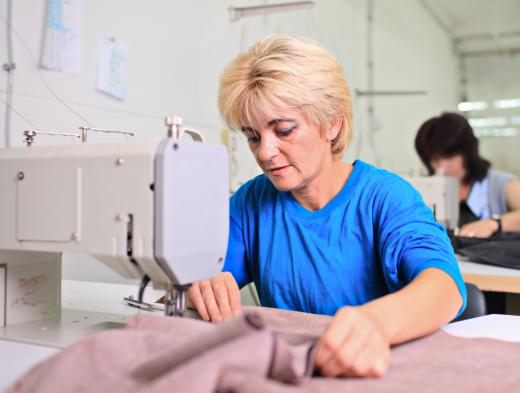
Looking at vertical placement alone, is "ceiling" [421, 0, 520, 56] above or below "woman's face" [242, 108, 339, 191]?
above

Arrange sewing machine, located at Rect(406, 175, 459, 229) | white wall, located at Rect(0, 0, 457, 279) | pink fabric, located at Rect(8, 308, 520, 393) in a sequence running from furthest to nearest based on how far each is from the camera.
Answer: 1. sewing machine, located at Rect(406, 175, 459, 229)
2. white wall, located at Rect(0, 0, 457, 279)
3. pink fabric, located at Rect(8, 308, 520, 393)

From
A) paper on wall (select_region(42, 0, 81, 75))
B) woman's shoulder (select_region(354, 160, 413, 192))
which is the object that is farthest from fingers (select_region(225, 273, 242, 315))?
paper on wall (select_region(42, 0, 81, 75))

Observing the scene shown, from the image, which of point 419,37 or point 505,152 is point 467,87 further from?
point 419,37

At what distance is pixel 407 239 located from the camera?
1.35 metres

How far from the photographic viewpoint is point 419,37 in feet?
23.6

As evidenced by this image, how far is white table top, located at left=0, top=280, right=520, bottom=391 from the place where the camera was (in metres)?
1.05

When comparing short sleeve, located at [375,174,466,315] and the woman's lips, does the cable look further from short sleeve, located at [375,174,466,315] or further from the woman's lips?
short sleeve, located at [375,174,466,315]

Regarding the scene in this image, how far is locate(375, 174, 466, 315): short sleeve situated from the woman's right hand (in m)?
0.37

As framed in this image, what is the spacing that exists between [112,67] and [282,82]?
3.74ft

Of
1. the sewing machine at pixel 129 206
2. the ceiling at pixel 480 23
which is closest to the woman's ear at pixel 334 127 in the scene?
the sewing machine at pixel 129 206

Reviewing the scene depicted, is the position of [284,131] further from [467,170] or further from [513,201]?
[513,201]

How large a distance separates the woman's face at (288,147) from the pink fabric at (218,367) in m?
0.61

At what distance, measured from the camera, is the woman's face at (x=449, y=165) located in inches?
141

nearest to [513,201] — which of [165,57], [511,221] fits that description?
[511,221]
